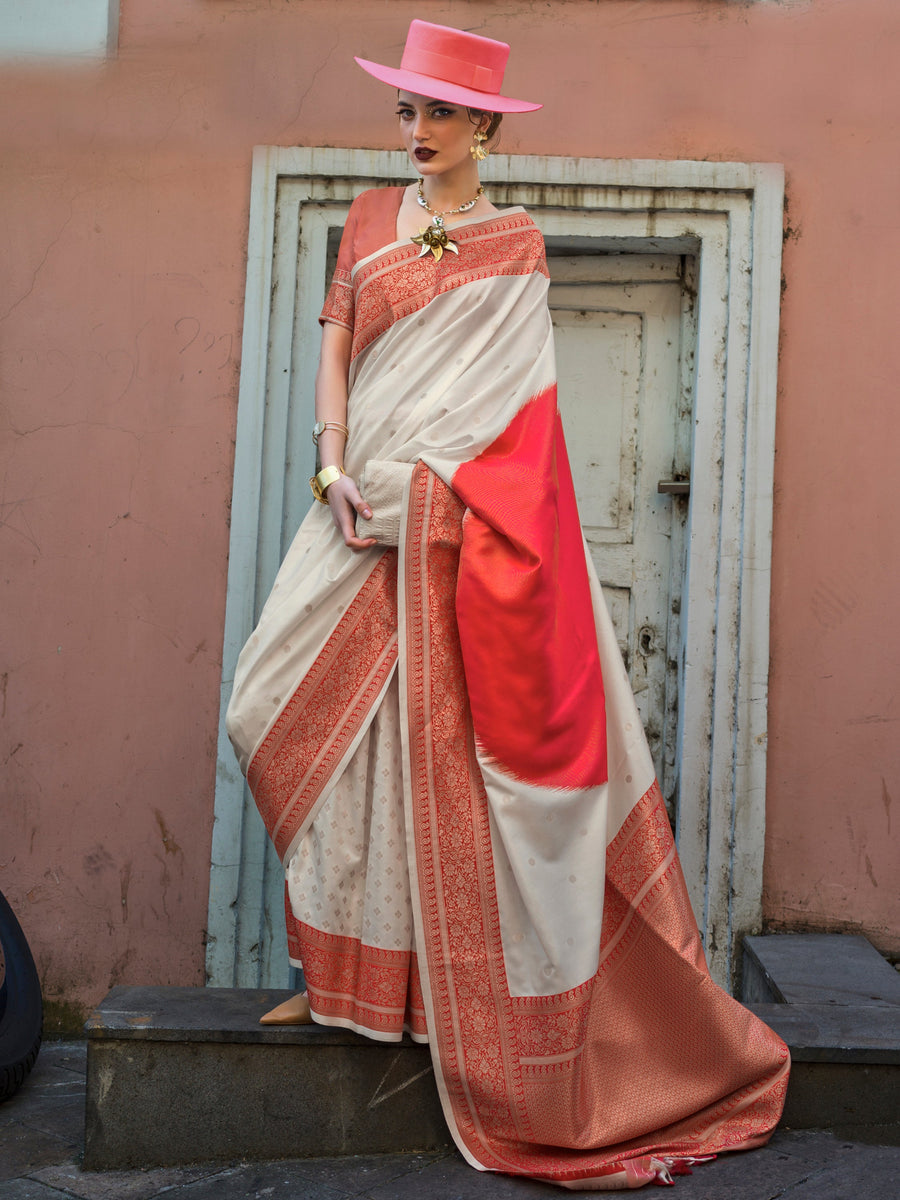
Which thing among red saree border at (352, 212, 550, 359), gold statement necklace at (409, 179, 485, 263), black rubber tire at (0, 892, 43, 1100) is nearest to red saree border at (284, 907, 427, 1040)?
black rubber tire at (0, 892, 43, 1100)

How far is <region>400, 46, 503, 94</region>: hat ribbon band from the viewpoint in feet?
7.28

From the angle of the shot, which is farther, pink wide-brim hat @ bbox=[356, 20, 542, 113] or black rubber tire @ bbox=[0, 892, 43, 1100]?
black rubber tire @ bbox=[0, 892, 43, 1100]

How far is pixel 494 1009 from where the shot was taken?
2.10 m

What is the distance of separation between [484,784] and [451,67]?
134 cm

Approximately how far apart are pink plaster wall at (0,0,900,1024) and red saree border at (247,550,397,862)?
3.47ft

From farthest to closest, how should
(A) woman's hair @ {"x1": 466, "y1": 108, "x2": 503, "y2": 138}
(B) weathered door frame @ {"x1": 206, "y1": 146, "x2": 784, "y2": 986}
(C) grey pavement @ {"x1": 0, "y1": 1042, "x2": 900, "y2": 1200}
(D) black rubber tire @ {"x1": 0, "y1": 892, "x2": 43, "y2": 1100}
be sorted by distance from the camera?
(B) weathered door frame @ {"x1": 206, "y1": 146, "x2": 784, "y2": 986}
(D) black rubber tire @ {"x1": 0, "y1": 892, "x2": 43, "y2": 1100}
(A) woman's hair @ {"x1": 466, "y1": 108, "x2": 503, "y2": 138}
(C) grey pavement @ {"x1": 0, "y1": 1042, "x2": 900, "y2": 1200}

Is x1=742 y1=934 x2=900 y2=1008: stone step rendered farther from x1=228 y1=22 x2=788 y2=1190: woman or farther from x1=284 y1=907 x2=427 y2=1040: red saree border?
x1=284 y1=907 x2=427 y2=1040: red saree border

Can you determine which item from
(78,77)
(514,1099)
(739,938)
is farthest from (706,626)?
(78,77)

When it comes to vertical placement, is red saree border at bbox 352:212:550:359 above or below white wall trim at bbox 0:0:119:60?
below

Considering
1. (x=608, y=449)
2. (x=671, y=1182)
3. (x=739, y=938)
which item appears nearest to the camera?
(x=671, y=1182)

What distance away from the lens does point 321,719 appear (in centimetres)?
218

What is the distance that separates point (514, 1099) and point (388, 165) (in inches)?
92.4

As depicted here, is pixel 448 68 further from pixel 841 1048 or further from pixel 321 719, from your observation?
pixel 841 1048

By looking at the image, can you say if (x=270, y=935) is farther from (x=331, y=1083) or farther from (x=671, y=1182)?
(x=671, y=1182)
